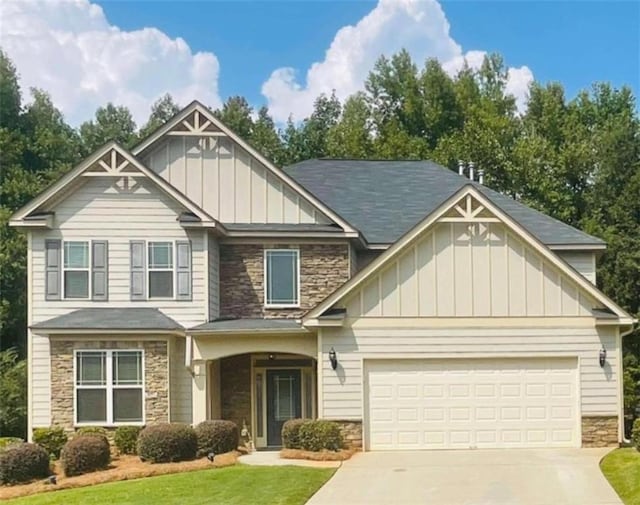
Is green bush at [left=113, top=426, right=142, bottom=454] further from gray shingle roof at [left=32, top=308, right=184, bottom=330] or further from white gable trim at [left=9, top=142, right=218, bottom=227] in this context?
white gable trim at [left=9, top=142, right=218, bottom=227]

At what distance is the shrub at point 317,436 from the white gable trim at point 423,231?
2.16m

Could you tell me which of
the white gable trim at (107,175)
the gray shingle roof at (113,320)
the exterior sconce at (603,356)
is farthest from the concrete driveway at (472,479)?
the white gable trim at (107,175)

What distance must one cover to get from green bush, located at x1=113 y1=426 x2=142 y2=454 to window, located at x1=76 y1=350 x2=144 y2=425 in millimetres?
511

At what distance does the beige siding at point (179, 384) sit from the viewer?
65.2 feet

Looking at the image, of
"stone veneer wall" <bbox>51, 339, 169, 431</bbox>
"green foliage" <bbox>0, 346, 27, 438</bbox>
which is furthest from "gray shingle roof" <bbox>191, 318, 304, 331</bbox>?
"green foliage" <bbox>0, 346, 27, 438</bbox>

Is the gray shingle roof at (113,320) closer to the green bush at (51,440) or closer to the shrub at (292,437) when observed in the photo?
the green bush at (51,440)

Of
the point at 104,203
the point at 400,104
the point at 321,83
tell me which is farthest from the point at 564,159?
the point at 104,203

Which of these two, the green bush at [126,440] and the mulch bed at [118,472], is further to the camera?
the green bush at [126,440]

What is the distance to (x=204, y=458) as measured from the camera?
1745 cm

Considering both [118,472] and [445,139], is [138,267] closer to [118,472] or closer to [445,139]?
[118,472]

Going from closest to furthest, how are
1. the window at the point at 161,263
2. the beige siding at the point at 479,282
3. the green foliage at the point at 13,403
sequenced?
the beige siding at the point at 479,282, the window at the point at 161,263, the green foliage at the point at 13,403

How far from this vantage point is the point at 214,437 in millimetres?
17797

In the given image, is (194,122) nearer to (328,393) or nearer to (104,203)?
(104,203)

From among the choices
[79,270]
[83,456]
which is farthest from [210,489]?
[79,270]
